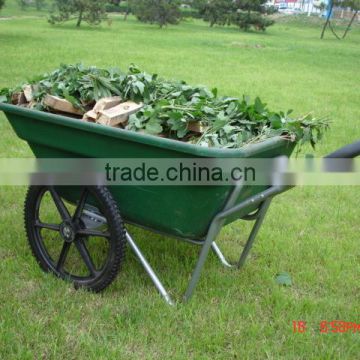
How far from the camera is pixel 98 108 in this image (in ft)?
9.35

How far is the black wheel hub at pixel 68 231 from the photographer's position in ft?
9.62

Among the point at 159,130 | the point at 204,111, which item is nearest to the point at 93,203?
the point at 159,130

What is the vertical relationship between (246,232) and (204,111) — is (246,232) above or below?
below

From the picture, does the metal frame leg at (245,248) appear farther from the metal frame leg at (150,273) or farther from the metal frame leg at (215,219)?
the metal frame leg at (150,273)

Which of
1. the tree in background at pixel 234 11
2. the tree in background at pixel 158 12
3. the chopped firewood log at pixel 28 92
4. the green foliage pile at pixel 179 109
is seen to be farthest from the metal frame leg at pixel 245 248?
the tree in background at pixel 234 11

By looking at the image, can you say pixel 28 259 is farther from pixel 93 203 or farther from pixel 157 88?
pixel 157 88

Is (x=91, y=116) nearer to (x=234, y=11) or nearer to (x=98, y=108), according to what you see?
(x=98, y=108)

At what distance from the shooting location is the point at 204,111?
2.78 meters

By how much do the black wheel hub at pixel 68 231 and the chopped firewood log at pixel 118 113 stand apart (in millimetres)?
574

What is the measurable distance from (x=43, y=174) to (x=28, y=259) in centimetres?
62

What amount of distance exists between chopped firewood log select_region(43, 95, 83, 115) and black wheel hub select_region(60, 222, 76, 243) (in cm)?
58

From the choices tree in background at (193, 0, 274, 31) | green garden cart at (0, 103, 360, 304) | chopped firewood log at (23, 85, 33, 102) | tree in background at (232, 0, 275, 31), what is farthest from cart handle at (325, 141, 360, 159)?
tree in background at (193, 0, 274, 31)

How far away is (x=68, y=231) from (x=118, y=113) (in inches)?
26.4

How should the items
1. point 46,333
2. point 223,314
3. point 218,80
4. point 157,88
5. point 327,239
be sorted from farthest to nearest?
1. point 218,80
2. point 327,239
3. point 157,88
4. point 223,314
5. point 46,333
